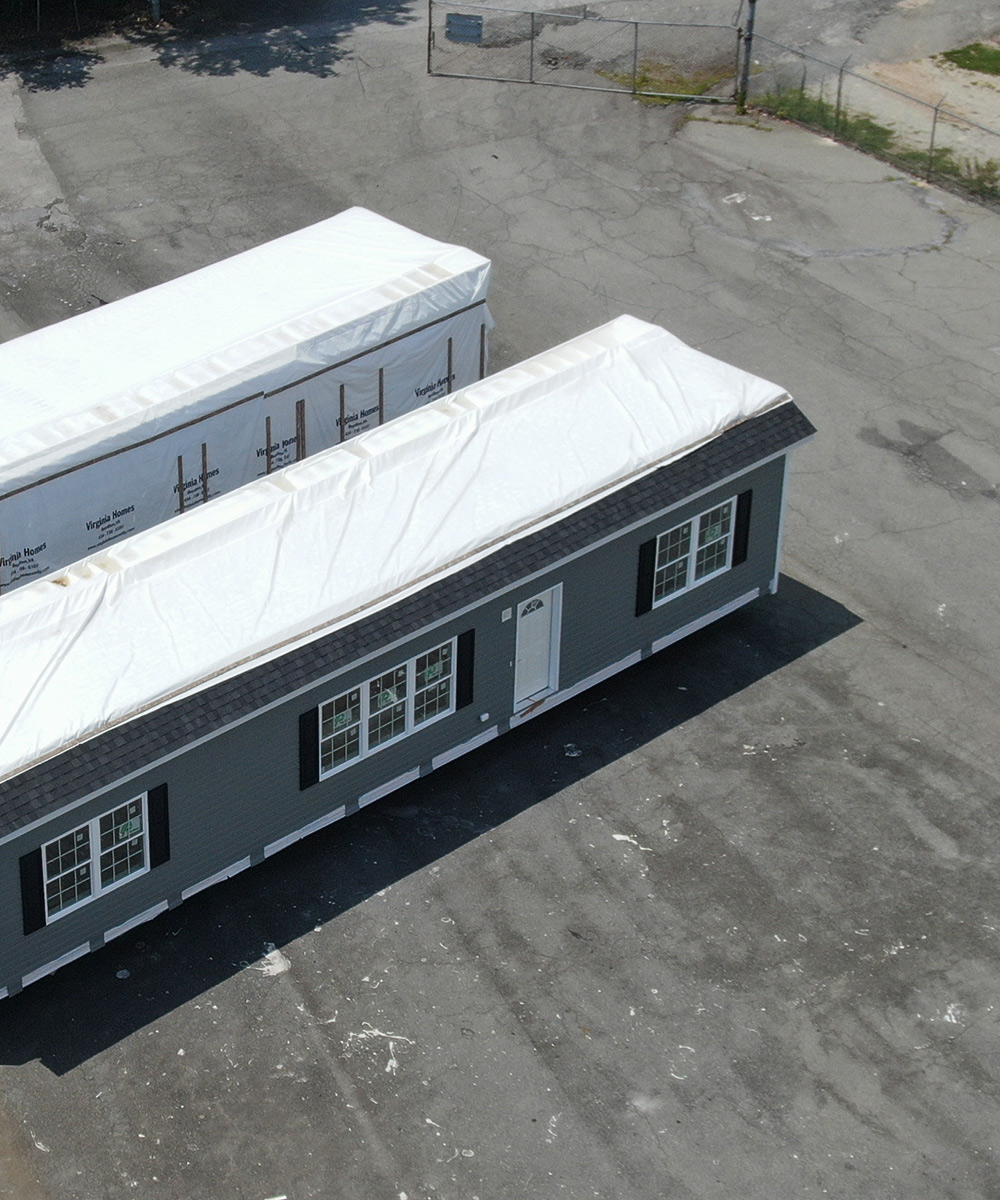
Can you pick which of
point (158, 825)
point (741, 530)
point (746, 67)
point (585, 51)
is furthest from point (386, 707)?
point (585, 51)

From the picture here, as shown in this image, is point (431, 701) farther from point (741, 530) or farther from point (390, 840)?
point (741, 530)

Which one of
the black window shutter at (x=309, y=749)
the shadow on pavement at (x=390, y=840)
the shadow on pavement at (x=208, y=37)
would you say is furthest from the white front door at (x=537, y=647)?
the shadow on pavement at (x=208, y=37)

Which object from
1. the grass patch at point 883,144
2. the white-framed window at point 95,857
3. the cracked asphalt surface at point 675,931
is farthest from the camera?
the grass patch at point 883,144

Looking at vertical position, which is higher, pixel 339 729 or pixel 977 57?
pixel 977 57

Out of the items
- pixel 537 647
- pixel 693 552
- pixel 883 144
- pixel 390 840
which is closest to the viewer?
pixel 390 840

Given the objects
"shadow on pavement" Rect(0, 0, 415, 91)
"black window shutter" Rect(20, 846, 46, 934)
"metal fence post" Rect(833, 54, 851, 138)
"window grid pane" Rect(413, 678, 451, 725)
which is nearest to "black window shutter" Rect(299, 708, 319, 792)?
"window grid pane" Rect(413, 678, 451, 725)

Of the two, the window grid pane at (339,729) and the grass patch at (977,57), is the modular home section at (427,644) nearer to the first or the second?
the window grid pane at (339,729)
